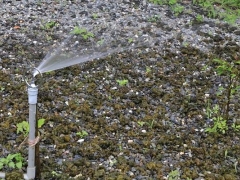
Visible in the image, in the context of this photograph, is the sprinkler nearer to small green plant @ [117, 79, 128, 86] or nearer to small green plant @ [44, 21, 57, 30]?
small green plant @ [117, 79, 128, 86]

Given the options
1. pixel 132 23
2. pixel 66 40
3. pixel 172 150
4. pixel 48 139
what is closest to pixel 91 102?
pixel 48 139

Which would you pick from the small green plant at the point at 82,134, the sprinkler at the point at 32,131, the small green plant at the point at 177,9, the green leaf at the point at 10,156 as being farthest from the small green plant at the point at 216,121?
the small green plant at the point at 177,9

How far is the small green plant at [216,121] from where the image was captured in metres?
4.38

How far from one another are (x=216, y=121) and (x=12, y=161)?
2354 mm

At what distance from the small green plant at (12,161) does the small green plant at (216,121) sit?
2.08m

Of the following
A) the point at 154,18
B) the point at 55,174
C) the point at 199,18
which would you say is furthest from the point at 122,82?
the point at 199,18

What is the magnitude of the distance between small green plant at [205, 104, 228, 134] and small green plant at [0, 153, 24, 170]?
2.08 m

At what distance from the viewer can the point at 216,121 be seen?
4.54 m

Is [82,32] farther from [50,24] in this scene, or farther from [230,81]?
[230,81]

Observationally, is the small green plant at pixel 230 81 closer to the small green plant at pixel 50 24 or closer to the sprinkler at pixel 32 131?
the sprinkler at pixel 32 131

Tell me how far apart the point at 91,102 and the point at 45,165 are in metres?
1.26

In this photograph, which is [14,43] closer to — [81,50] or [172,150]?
[81,50]

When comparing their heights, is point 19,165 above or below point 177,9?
below

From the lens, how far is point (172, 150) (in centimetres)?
406
